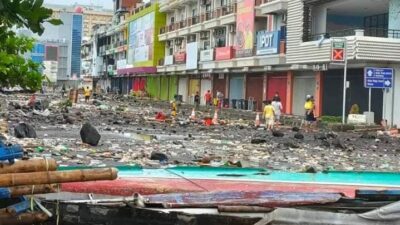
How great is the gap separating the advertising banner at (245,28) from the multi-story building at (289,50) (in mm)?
71

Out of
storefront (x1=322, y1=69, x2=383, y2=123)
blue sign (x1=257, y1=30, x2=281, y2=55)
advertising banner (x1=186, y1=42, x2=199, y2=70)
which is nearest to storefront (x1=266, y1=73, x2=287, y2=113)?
blue sign (x1=257, y1=30, x2=281, y2=55)

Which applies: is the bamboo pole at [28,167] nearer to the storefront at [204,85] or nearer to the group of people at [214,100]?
the group of people at [214,100]

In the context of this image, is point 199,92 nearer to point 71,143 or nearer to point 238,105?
point 238,105

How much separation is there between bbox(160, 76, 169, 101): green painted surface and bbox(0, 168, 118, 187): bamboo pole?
65828 mm

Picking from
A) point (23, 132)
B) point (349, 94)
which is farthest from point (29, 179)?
point (349, 94)

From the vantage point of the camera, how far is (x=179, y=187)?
8.25 metres

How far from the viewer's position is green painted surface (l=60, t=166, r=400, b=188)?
32.1 feet

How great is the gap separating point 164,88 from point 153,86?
13.8ft

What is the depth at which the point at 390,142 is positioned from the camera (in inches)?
904

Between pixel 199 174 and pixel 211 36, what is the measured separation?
45382 millimetres

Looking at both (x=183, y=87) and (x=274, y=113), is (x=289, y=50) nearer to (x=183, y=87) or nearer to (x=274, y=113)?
(x=274, y=113)

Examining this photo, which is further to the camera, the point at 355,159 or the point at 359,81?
the point at 359,81

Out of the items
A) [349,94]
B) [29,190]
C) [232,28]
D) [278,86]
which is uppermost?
[232,28]

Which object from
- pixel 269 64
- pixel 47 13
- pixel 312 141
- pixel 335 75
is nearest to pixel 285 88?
pixel 269 64
